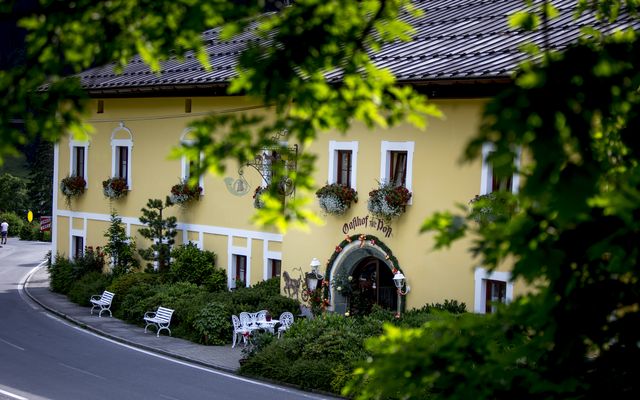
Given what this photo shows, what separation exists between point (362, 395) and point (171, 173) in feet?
76.5

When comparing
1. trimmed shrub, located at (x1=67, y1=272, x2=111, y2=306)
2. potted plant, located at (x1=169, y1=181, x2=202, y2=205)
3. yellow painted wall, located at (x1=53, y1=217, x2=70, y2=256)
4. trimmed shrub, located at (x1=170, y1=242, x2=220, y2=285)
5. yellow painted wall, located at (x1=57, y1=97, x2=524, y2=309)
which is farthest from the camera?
yellow painted wall, located at (x1=53, y1=217, x2=70, y2=256)

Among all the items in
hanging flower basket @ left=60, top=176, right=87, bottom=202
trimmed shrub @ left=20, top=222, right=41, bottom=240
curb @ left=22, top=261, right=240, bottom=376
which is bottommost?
trimmed shrub @ left=20, top=222, right=41, bottom=240

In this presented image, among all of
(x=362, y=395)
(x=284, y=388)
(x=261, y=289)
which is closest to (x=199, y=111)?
(x=261, y=289)

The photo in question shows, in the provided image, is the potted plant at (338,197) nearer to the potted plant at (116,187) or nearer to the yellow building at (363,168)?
the yellow building at (363,168)

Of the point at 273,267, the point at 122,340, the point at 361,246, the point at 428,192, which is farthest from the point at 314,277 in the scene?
the point at 122,340

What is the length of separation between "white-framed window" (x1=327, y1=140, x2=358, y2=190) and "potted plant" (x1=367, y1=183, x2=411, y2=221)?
949 millimetres

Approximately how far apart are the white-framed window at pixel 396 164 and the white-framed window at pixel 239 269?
6.40 meters

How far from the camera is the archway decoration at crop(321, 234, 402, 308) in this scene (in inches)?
831

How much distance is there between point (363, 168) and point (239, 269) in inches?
247

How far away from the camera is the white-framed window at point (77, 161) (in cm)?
3231

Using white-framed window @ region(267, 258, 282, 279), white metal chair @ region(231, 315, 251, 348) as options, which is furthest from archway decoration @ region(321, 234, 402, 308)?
white-framed window @ region(267, 258, 282, 279)

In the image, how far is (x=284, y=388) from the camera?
61.3ft

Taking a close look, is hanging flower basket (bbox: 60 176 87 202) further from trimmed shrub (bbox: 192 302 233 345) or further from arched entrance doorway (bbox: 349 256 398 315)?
arched entrance doorway (bbox: 349 256 398 315)

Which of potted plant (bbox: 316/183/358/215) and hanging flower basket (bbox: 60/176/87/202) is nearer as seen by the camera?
potted plant (bbox: 316/183/358/215)
